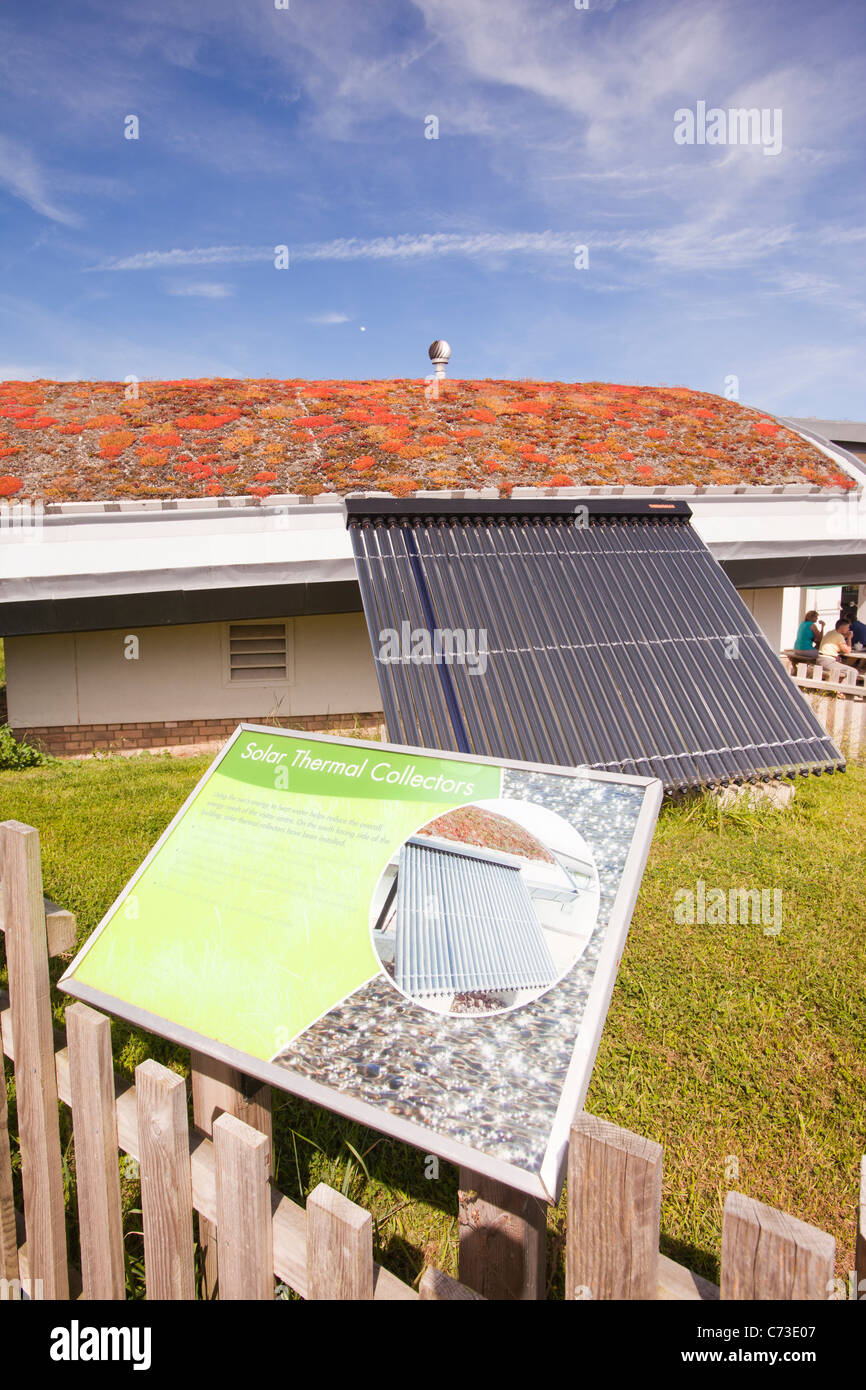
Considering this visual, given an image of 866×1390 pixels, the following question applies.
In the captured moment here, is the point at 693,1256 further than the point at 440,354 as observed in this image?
No

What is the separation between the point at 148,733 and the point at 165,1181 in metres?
7.47

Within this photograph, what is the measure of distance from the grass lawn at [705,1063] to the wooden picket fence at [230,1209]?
0.65 m

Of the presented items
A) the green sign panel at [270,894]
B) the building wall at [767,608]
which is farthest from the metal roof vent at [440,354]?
the green sign panel at [270,894]

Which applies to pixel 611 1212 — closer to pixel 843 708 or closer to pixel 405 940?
pixel 405 940

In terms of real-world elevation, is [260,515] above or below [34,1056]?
above

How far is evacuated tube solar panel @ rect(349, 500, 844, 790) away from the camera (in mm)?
5012

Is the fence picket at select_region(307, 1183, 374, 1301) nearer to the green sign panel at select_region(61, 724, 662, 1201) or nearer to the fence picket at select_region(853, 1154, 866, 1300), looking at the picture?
the green sign panel at select_region(61, 724, 662, 1201)

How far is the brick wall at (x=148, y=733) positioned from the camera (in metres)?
8.63

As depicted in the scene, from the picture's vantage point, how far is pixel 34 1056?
2.21 m

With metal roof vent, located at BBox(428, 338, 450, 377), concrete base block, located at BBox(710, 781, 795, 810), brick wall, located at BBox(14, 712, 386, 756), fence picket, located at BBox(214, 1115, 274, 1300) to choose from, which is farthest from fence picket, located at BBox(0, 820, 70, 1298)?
metal roof vent, located at BBox(428, 338, 450, 377)

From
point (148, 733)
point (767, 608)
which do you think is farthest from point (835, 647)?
point (148, 733)

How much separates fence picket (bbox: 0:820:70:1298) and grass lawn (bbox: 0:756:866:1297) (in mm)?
493

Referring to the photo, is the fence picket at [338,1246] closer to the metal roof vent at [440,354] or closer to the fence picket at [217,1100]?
the fence picket at [217,1100]
